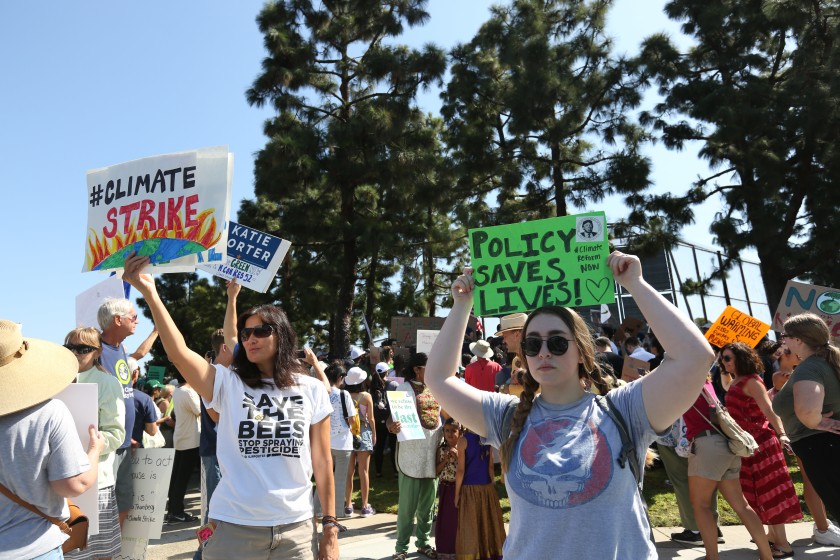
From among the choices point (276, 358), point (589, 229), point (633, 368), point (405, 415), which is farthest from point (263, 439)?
point (633, 368)

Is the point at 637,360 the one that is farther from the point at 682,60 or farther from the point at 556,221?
the point at 682,60

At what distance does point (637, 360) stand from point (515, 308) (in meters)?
4.36

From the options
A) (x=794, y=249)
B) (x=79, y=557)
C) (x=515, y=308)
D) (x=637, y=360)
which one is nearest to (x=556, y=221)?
(x=515, y=308)

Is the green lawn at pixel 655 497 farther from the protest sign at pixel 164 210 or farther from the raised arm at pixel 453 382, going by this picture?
the raised arm at pixel 453 382

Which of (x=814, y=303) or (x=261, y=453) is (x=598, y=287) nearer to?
(x=261, y=453)

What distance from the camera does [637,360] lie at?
694cm

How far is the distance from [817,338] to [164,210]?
412 centimetres

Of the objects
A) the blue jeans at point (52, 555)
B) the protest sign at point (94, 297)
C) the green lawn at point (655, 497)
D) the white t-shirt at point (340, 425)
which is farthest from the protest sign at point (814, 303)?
the blue jeans at point (52, 555)

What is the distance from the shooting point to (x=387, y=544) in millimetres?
6797

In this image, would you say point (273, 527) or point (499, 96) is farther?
point (499, 96)

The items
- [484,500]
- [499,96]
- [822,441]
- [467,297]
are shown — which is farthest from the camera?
[499,96]

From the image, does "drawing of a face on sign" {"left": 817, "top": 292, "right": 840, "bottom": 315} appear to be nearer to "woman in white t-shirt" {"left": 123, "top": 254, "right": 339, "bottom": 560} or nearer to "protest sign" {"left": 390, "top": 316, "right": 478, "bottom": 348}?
"woman in white t-shirt" {"left": 123, "top": 254, "right": 339, "bottom": 560}

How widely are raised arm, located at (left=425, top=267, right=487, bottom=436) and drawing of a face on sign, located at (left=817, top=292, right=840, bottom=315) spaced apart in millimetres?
8447

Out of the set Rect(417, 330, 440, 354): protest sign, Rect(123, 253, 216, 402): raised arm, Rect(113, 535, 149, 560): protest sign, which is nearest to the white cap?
Rect(417, 330, 440, 354): protest sign
